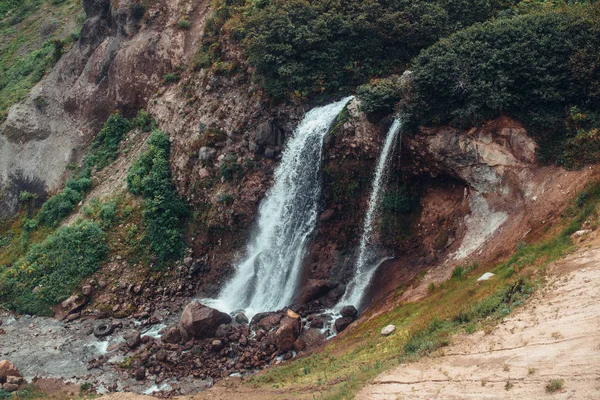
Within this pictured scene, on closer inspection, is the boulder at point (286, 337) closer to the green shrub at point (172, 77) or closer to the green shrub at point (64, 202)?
Answer: the green shrub at point (64, 202)

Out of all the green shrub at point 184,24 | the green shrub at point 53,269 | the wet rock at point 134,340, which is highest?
the green shrub at point 184,24

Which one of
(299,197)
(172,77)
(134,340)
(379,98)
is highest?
(172,77)

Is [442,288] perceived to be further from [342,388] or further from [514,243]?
[342,388]

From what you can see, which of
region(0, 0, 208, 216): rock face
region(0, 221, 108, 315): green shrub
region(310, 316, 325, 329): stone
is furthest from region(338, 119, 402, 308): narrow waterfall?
region(0, 0, 208, 216): rock face

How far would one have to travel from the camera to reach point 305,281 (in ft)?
84.9

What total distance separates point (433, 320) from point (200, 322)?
37.7ft

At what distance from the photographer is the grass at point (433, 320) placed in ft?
51.4

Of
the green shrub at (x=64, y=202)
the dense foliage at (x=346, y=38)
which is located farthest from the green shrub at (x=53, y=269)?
the dense foliage at (x=346, y=38)

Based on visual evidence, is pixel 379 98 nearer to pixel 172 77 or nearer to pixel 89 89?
pixel 172 77

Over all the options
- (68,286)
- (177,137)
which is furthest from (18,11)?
(68,286)

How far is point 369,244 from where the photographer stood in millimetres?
25438

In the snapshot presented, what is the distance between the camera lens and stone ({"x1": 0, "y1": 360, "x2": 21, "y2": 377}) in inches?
928

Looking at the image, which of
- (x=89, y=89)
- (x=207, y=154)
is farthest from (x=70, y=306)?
(x=89, y=89)

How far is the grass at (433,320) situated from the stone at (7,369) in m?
11.7
